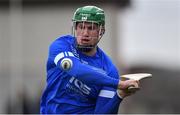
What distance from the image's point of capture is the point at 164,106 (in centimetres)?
1711

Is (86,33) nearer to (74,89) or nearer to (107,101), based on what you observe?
(74,89)

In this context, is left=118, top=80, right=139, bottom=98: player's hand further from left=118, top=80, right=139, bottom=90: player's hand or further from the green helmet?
the green helmet

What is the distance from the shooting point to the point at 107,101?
25.8 ft

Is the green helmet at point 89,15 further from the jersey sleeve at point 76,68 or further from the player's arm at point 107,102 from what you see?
the player's arm at point 107,102

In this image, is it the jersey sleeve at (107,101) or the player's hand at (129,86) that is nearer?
the player's hand at (129,86)

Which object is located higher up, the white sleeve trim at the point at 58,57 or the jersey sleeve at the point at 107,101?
the white sleeve trim at the point at 58,57

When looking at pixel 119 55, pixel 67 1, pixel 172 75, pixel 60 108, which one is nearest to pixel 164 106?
pixel 172 75

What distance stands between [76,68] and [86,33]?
34 centimetres

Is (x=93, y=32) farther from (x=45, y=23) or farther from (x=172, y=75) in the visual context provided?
(x=45, y=23)

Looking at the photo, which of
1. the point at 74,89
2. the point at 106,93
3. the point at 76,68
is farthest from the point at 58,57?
the point at 106,93

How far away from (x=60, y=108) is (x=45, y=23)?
50.1 feet

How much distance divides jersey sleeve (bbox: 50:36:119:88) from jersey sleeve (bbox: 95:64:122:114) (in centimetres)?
33

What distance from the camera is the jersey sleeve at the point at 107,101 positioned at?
308 inches

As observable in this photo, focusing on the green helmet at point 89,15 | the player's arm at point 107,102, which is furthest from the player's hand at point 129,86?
the green helmet at point 89,15
